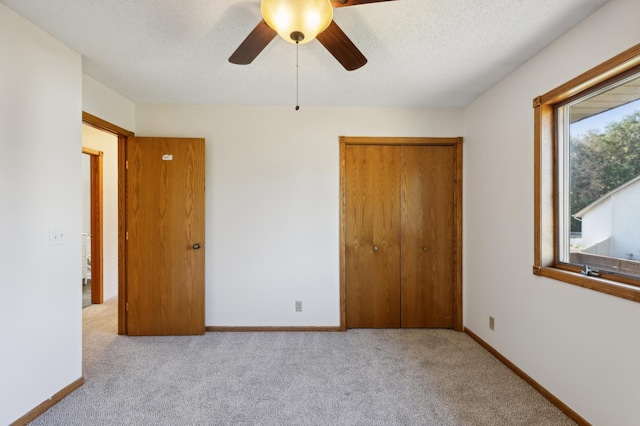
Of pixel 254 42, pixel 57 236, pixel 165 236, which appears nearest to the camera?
pixel 254 42

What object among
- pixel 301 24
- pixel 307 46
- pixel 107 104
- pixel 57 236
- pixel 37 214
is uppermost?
pixel 307 46

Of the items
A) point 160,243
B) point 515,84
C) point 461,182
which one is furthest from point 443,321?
point 160,243

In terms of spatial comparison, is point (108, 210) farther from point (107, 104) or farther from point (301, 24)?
point (301, 24)

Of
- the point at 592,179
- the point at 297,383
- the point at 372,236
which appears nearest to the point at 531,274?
the point at 592,179

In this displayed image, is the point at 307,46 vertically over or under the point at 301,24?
over

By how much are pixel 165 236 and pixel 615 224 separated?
3.49 metres

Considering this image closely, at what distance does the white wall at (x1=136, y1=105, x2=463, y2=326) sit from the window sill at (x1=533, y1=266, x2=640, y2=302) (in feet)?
5.81

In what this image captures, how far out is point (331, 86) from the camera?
2602 millimetres

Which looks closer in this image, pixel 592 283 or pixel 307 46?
pixel 592 283

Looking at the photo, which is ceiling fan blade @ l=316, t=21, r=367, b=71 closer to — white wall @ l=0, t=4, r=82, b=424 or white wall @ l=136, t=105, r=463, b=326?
white wall @ l=136, t=105, r=463, b=326

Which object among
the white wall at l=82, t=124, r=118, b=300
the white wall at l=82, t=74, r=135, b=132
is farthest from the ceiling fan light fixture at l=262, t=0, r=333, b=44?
the white wall at l=82, t=124, r=118, b=300

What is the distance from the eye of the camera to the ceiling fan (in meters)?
1.24

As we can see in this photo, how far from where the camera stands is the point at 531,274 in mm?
2145

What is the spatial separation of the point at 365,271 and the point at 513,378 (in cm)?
149
